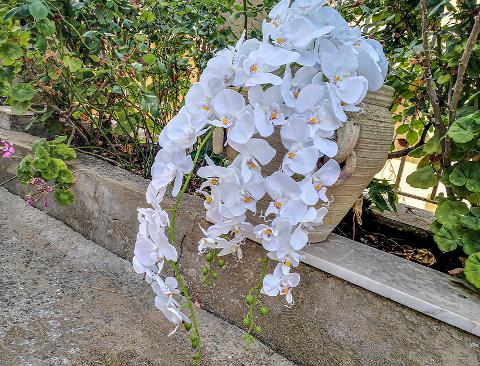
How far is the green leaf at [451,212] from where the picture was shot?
1.06m

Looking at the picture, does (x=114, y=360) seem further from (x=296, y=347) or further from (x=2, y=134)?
(x=2, y=134)

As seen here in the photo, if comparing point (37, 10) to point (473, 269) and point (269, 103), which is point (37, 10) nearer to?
point (269, 103)

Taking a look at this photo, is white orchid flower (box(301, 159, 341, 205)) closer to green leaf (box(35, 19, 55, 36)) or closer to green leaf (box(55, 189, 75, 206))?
green leaf (box(55, 189, 75, 206))

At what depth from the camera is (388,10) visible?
4.74ft

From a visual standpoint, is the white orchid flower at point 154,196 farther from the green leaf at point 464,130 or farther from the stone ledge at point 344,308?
the green leaf at point 464,130

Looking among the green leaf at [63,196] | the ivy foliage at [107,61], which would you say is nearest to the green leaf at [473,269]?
the ivy foliage at [107,61]

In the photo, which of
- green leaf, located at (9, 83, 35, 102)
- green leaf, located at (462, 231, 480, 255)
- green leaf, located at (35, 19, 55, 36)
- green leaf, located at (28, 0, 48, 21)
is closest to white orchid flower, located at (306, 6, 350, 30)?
green leaf, located at (462, 231, 480, 255)

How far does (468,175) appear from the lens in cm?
106

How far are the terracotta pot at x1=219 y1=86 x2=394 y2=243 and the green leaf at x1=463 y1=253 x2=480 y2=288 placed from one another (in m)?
0.29

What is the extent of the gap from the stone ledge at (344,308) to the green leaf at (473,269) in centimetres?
4

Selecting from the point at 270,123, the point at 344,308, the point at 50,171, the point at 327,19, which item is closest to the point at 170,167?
the point at 270,123

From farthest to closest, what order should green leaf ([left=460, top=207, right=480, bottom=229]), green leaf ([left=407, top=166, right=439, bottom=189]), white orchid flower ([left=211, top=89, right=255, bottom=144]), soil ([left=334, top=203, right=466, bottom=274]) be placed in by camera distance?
1. soil ([left=334, top=203, right=466, bottom=274])
2. green leaf ([left=407, top=166, right=439, bottom=189])
3. green leaf ([left=460, top=207, right=480, bottom=229])
4. white orchid flower ([left=211, top=89, right=255, bottom=144])

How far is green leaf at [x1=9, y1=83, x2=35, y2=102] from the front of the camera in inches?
63.8

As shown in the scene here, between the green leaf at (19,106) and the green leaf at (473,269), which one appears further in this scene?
the green leaf at (19,106)
